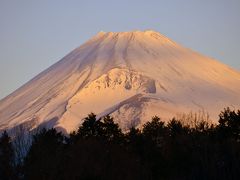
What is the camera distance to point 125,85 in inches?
4852

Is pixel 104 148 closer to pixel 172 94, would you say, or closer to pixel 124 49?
Result: pixel 172 94

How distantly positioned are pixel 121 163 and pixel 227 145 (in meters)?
5.26

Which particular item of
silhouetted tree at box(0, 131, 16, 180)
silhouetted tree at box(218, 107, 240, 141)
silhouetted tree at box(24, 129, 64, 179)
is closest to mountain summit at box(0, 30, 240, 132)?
silhouetted tree at box(218, 107, 240, 141)

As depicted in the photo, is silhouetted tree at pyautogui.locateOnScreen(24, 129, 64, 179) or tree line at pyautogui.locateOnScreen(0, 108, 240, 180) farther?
tree line at pyautogui.locateOnScreen(0, 108, 240, 180)

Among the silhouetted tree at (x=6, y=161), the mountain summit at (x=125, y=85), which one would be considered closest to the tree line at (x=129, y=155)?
the silhouetted tree at (x=6, y=161)

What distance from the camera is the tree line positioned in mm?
32219

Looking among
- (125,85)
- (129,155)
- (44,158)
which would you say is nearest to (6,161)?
(44,158)

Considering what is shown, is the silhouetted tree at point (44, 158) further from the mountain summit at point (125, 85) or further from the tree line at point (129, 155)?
the mountain summit at point (125, 85)

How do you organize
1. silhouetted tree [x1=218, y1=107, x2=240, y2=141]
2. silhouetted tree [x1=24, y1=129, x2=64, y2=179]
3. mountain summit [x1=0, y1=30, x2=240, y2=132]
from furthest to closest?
mountain summit [x1=0, y1=30, x2=240, y2=132], silhouetted tree [x1=218, y1=107, x2=240, y2=141], silhouetted tree [x1=24, y1=129, x2=64, y2=179]

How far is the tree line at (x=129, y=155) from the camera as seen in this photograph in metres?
32.2

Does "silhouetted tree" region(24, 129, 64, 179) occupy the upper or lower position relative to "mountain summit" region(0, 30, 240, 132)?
lower

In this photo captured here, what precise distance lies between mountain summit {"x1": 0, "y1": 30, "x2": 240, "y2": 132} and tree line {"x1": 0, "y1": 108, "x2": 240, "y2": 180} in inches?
2568

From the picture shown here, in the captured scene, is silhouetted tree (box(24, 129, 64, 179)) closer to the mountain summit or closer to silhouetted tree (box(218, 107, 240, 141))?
silhouetted tree (box(218, 107, 240, 141))

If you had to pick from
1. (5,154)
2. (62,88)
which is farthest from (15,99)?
(5,154)
